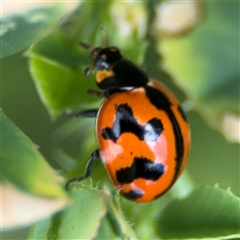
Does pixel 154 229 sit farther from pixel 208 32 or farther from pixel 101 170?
pixel 208 32

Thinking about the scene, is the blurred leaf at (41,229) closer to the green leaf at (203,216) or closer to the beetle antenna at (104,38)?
the green leaf at (203,216)

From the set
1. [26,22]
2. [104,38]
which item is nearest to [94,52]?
[104,38]

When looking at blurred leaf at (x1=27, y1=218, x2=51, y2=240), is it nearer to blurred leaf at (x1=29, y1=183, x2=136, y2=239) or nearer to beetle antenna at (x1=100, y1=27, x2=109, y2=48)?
blurred leaf at (x1=29, y1=183, x2=136, y2=239)

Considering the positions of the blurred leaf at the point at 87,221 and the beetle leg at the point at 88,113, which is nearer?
the blurred leaf at the point at 87,221

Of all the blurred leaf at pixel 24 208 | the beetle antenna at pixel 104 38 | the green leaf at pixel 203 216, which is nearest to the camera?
the blurred leaf at pixel 24 208

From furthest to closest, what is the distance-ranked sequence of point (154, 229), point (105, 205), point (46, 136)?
point (46, 136), point (154, 229), point (105, 205)

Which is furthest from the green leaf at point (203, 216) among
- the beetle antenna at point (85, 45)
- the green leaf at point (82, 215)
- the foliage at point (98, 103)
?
the beetle antenna at point (85, 45)

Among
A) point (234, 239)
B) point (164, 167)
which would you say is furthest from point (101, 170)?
point (234, 239)

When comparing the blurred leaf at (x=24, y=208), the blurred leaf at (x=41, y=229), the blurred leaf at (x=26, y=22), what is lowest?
the blurred leaf at (x=24, y=208)

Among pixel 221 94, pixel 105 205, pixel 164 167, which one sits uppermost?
pixel 221 94

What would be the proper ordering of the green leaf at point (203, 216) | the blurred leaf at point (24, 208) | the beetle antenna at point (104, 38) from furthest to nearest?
the beetle antenna at point (104, 38) < the green leaf at point (203, 216) < the blurred leaf at point (24, 208)
